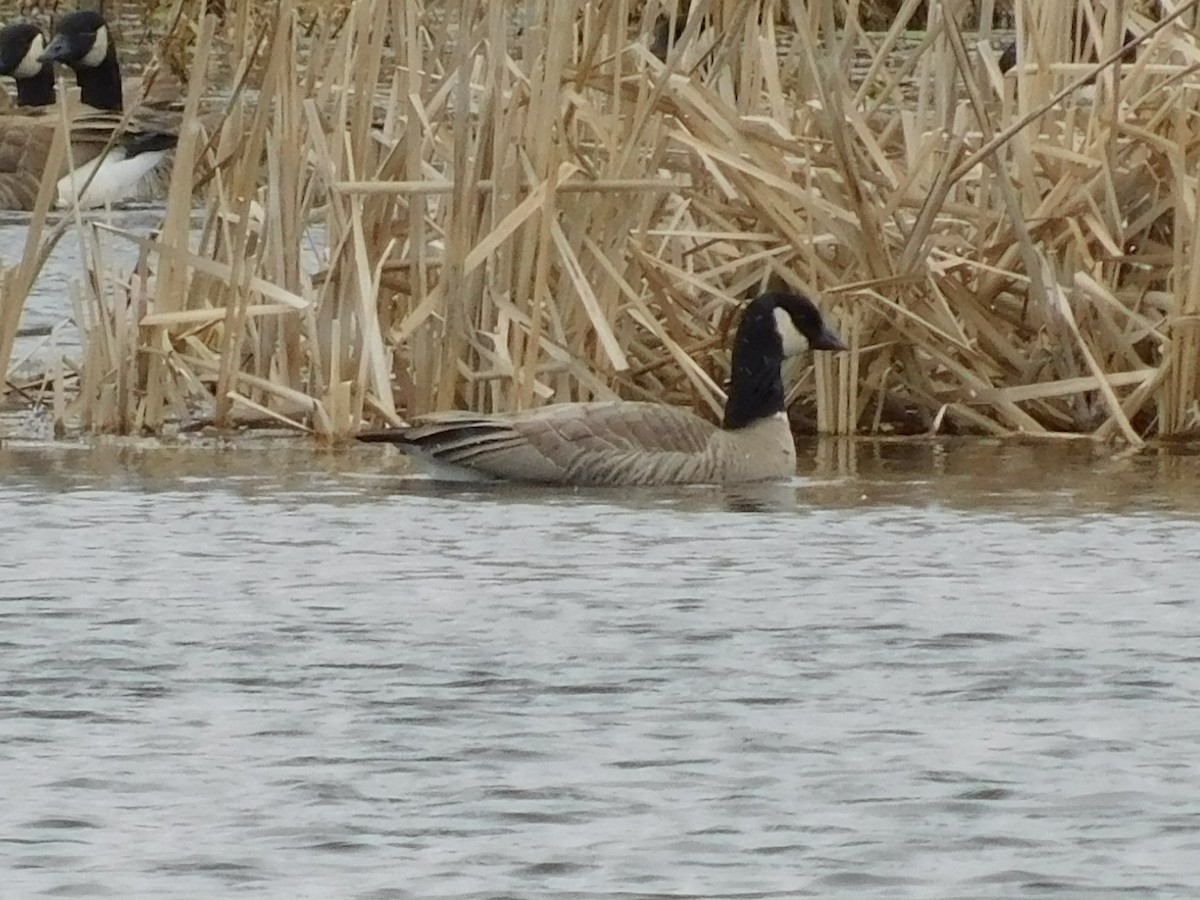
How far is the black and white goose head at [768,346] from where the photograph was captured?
9.38 m

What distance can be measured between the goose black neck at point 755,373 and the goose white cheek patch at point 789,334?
0.02 metres

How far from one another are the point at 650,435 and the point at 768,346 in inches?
21.4

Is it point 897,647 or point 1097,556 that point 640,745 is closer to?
point 897,647

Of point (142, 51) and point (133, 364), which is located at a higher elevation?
point (142, 51)

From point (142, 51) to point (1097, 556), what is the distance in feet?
63.3

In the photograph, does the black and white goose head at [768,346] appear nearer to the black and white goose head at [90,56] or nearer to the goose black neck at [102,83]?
the black and white goose head at [90,56]

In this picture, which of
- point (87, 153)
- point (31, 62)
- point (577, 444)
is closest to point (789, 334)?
point (577, 444)

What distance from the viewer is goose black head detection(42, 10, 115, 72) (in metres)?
20.3

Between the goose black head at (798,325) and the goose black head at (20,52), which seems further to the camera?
the goose black head at (20,52)

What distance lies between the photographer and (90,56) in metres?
20.4

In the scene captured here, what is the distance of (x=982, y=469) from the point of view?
9.20 meters

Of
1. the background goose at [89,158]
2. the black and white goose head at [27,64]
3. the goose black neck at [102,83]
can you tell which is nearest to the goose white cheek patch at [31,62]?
the black and white goose head at [27,64]

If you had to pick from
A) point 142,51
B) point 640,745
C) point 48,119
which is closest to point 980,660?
point 640,745

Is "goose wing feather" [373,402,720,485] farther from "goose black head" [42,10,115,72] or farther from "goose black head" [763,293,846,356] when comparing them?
"goose black head" [42,10,115,72]
